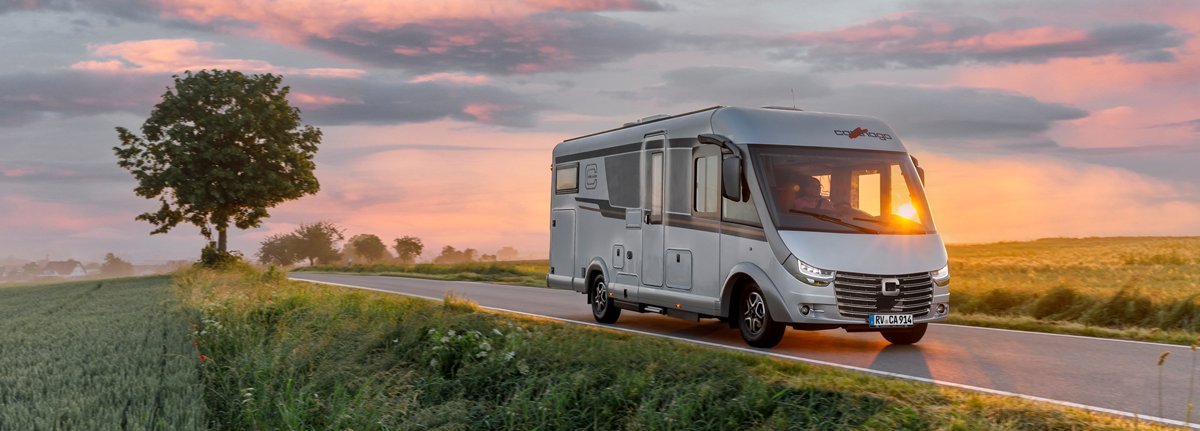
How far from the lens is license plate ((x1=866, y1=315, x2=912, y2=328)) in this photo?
1250 centimetres

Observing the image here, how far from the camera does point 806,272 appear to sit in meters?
12.2

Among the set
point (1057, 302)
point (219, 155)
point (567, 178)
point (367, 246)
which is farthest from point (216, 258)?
point (367, 246)

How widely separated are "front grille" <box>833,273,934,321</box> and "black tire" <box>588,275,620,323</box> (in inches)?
188

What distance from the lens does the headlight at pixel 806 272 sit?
12.2 metres

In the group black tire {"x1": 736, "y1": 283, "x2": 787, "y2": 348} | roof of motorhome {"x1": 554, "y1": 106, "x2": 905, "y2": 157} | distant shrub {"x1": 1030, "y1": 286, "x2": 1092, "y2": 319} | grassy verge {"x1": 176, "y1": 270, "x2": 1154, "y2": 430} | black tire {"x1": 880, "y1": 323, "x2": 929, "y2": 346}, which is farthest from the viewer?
distant shrub {"x1": 1030, "y1": 286, "x2": 1092, "y2": 319}

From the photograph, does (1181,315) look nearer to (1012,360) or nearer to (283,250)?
(1012,360)

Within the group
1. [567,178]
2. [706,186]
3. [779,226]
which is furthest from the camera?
[567,178]

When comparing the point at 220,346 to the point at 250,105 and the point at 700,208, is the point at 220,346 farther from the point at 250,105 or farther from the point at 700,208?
the point at 250,105

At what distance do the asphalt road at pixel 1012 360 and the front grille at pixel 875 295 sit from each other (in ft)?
1.87

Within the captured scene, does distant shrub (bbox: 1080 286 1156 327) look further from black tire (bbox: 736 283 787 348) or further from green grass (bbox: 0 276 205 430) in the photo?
green grass (bbox: 0 276 205 430)

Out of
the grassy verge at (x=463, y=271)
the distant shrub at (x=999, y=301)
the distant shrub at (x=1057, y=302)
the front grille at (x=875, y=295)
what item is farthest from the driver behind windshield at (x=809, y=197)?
the grassy verge at (x=463, y=271)

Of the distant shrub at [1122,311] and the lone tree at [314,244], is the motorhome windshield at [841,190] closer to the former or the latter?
the distant shrub at [1122,311]

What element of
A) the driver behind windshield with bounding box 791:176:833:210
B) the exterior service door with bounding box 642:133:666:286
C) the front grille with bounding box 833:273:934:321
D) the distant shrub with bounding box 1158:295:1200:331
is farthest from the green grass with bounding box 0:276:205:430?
the distant shrub with bounding box 1158:295:1200:331

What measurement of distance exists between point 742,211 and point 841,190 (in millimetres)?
1409
